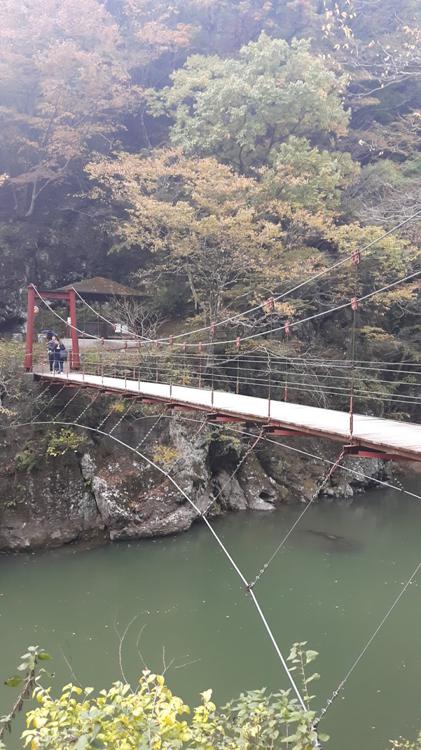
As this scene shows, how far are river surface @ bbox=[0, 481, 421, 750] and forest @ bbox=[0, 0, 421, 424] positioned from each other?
385 cm

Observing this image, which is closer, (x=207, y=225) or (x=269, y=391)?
(x=269, y=391)

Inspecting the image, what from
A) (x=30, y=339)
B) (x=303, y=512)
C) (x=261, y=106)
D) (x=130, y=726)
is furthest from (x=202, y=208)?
(x=130, y=726)

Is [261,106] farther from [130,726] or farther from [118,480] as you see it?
[130,726]

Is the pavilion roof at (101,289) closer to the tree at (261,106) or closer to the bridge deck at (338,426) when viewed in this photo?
the tree at (261,106)

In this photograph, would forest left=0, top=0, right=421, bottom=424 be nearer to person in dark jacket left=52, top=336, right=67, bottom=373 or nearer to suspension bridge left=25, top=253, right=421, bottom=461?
suspension bridge left=25, top=253, right=421, bottom=461

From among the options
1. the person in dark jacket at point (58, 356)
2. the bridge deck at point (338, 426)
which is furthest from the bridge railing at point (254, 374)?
the bridge deck at point (338, 426)

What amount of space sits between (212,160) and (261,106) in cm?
171

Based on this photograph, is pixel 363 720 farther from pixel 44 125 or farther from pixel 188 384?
pixel 44 125

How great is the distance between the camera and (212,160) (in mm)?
9555

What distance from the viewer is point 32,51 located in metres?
12.1

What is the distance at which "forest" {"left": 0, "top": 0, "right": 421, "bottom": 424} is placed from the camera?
9141mm

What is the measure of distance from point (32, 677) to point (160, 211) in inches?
322

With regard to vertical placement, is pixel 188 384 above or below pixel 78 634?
above

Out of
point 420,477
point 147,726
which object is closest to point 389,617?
point 147,726
